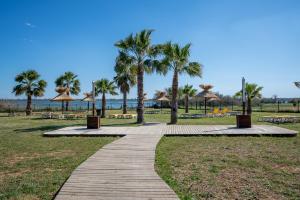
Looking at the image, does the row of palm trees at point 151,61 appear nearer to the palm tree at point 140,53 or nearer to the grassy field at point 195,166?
the palm tree at point 140,53

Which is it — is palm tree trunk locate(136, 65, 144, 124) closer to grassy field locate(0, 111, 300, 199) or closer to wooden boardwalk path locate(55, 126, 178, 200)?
grassy field locate(0, 111, 300, 199)

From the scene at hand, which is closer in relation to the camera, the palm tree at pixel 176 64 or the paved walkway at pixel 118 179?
the paved walkway at pixel 118 179

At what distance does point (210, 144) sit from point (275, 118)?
10.7 m

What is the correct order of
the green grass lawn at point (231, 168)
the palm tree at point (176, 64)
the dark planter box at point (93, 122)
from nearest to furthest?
the green grass lawn at point (231, 168), the dark planter box at point (93, 122), the palm tree at point (176, 64)

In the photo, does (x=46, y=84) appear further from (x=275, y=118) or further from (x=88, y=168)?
(x=88, y=168)

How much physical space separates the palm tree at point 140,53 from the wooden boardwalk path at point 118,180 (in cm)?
1121

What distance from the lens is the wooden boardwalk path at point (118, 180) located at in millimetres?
4609

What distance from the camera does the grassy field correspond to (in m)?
5.16

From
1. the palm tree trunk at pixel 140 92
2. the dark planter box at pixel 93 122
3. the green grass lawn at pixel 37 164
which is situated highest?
the palm tree trunk at pixel 140 92

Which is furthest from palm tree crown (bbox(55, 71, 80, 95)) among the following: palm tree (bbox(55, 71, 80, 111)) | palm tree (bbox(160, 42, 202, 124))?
palm tree (bbox(160, 42, 202, 124))

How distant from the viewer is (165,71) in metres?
19.1

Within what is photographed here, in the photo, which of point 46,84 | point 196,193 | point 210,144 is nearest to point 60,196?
point 196,193

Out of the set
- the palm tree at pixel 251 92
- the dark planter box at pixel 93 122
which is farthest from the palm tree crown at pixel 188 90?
the dark planter box at pixel 93 122

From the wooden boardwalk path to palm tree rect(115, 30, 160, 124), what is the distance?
36.8 ft
